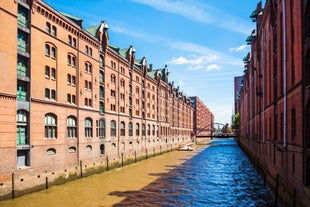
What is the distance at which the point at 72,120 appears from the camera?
31.7 m

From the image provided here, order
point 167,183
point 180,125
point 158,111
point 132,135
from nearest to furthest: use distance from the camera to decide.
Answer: point 167,183
point 132,135
point 158,111
point 180,125

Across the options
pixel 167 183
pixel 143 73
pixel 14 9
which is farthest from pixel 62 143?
pixel 143 73

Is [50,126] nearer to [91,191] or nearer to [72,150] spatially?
[72,150]

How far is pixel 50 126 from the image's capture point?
27609mm

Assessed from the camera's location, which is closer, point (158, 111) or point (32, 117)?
point (32, 117)

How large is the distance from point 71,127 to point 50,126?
385cm

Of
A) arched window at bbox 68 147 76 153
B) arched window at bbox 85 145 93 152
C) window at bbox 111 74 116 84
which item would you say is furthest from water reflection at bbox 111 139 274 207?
window at bbox 111 74 116 84

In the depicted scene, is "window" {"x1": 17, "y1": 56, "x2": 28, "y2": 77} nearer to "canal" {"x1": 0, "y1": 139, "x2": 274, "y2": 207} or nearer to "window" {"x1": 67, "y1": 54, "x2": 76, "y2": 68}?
"window" {"x1": 67, "y1": 54, "x2": 76, "y2": 68}

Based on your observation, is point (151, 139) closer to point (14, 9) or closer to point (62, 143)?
point (62, 143)

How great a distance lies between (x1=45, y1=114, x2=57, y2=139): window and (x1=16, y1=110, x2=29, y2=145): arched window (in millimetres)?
2768

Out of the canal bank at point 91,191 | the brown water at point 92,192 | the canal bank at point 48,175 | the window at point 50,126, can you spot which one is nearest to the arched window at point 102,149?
the canal bank at point 48,175

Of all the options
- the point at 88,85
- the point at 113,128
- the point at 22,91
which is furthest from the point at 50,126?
the point at 113,128

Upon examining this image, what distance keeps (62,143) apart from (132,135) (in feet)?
72.2

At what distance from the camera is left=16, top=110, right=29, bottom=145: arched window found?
76.4 feet
